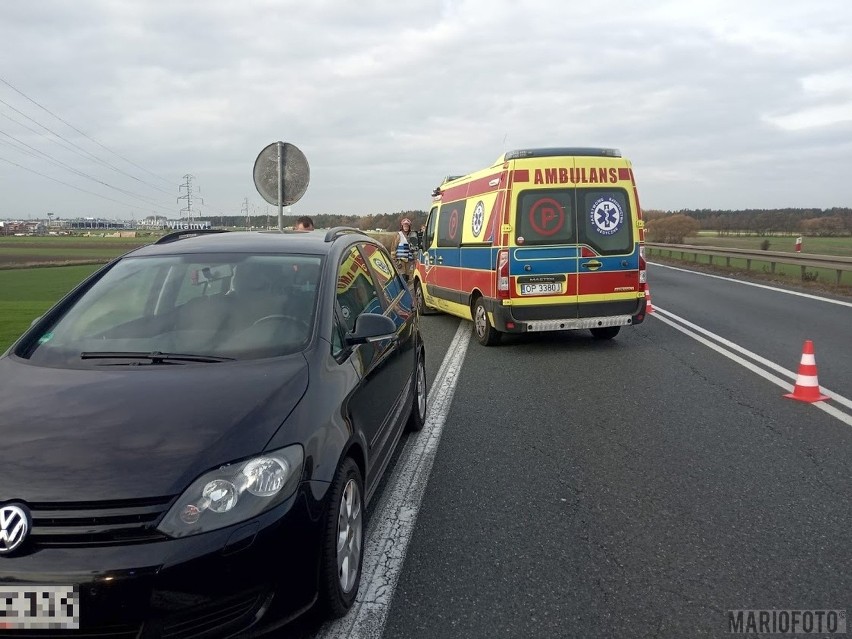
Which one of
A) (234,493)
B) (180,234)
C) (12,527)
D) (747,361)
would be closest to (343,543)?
(234,493)

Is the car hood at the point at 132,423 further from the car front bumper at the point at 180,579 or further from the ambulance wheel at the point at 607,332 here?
the ambulance wheel at the point at 607,332

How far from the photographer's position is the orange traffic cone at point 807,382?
6.20m

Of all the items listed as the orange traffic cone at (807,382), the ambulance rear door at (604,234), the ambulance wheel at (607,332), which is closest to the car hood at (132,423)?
the orange traffic cone at (807,382)

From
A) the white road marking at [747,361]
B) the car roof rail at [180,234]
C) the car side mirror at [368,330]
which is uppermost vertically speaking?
the car roof rail at [180,234]

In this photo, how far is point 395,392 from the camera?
4.26m

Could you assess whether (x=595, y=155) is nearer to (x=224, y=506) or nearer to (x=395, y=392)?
(x=395, y=392)

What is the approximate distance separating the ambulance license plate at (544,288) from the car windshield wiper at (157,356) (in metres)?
6.16

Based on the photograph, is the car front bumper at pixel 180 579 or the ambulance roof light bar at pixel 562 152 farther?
the ambulance roof light bar at pixel 562 152

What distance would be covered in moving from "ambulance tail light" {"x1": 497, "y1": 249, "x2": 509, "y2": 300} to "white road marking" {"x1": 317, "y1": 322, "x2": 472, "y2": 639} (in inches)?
119

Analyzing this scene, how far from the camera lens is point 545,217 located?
883cm

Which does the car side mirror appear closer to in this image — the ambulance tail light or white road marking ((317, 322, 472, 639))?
white road marking ((317, 322, 472, 639))

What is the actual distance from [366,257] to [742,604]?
9.92ft

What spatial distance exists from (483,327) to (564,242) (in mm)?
1668

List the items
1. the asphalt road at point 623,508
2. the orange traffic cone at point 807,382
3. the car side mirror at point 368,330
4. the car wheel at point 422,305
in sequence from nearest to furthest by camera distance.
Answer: the asphalt road at point 623,508 < the car side mirror at point 368,330 < the orange traffic cone at point 807,382 < the car wheel at point 422,305
